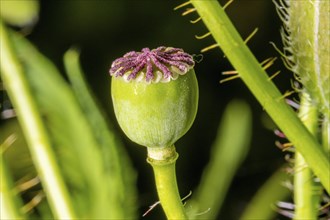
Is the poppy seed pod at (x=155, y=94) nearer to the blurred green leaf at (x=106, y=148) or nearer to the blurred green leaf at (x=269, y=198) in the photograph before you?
the blurred green leaf at (x=106, y=148)

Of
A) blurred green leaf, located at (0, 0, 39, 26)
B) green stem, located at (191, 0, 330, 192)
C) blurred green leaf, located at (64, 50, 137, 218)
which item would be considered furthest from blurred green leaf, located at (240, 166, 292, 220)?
green stem, located at (191, 0, 330, 192)

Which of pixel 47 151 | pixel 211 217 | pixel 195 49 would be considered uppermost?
pixel 195 49

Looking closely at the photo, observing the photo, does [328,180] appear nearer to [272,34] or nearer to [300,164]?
[300,164]

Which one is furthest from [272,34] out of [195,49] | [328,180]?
[328,180]

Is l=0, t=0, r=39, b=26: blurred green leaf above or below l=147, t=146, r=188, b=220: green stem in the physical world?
above

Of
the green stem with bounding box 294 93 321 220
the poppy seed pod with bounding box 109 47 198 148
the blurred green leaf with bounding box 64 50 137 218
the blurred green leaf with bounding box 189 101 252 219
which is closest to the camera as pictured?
the poppy seed pod with bounding box 109 47 198 148

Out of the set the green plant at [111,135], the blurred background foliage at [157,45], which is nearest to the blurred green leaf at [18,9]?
the green plant at [111,135]

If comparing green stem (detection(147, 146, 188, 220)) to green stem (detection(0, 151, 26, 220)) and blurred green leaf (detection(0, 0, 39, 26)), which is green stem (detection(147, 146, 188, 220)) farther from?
blurred green leaf (detection(0, 0, 39, 26))
